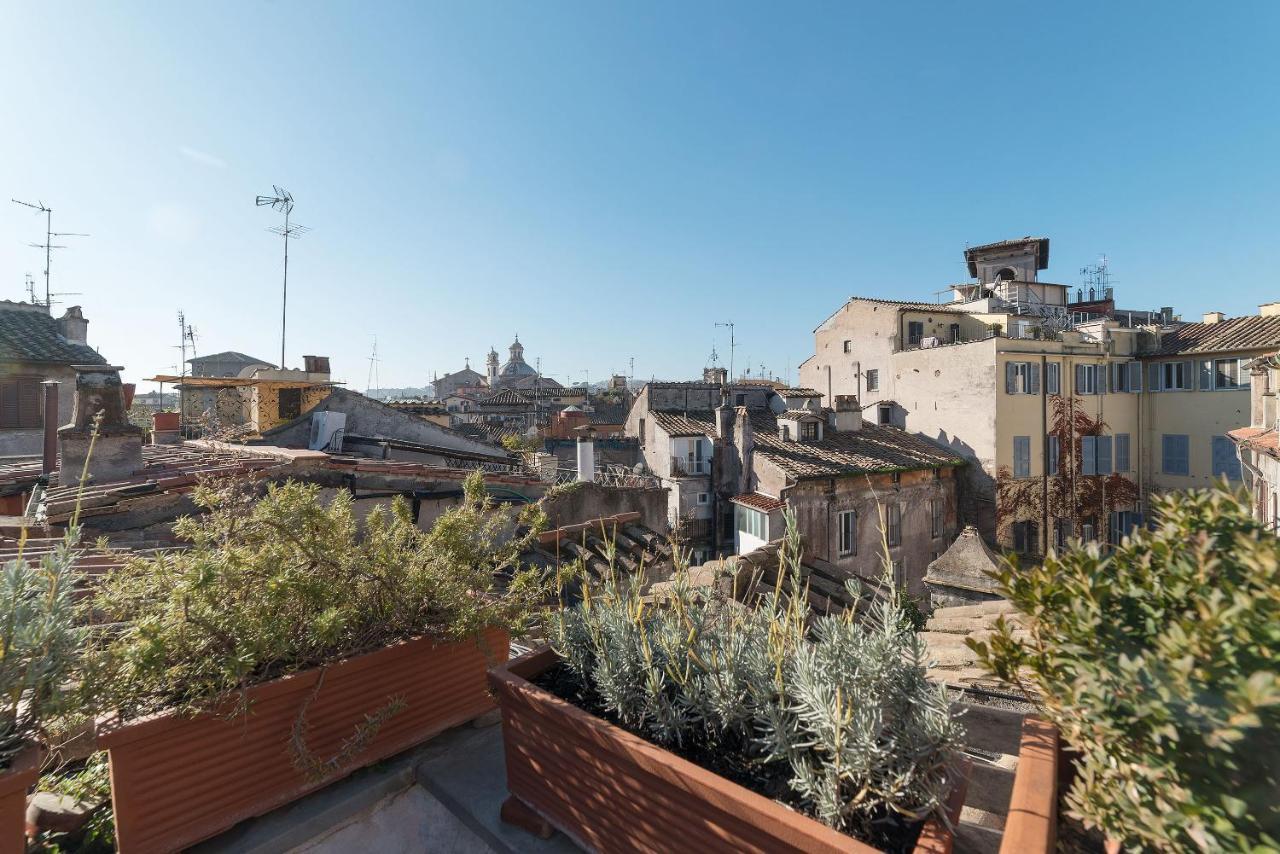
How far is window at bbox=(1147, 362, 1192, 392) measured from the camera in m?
20.6

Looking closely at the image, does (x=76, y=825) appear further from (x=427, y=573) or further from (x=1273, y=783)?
(x=1273, y=783)

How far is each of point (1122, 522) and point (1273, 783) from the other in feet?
87.0

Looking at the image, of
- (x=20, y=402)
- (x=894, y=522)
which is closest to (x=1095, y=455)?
(x=894, y=522)

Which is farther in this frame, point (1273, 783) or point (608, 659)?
point (608, 659)

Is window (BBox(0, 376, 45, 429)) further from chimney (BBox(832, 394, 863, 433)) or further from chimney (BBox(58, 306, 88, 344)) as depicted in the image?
chimney (BBox(832, 394, 863, 433))

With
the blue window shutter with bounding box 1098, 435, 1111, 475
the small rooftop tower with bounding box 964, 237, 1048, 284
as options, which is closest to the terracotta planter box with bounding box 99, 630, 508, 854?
the blue window shutter with bounding box 1098, 435, 1111, 475

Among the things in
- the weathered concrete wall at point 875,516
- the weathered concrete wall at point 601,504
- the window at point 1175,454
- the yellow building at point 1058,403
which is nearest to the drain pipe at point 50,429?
the weathered concrete wall at point 601,504

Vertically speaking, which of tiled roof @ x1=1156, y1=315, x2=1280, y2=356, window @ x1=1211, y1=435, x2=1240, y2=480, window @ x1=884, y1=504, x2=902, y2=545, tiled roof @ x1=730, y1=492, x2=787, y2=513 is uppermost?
tiled roof @ x1=1156, y1=315, x2=1280, y2=356

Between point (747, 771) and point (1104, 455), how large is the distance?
25159mm

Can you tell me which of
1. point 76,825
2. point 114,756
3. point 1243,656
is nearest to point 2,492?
point 76,825

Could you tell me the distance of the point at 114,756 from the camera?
240 cm

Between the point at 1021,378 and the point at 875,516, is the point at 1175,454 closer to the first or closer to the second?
the point at 1021,378

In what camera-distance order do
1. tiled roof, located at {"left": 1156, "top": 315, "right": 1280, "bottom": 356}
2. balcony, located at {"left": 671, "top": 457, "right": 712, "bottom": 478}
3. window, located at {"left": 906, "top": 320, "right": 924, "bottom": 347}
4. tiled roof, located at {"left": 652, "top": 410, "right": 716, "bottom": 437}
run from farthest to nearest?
window, located at {"left": 906, "top": 320, "right": 924, "bottom": 347} < tiled roof, located at {"left": 652, "top": 410, "right": 716, "bottom": 437} < balcony, located at {"left": 671, "top": 457, "right": 712, "bottom": 478} < tiled roof, located at {"left": 1156, "top": 315, "right": 1280, "bottom": 356}

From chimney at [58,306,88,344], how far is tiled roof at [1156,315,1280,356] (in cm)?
3438
